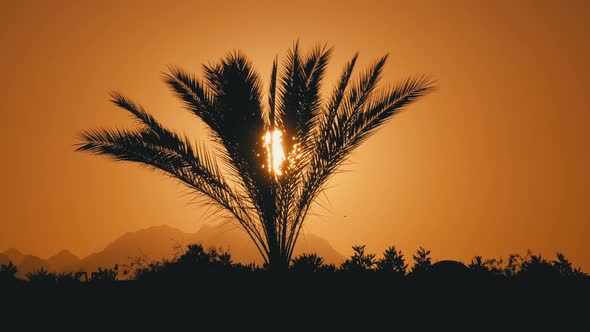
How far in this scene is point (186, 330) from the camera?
4.40 meters

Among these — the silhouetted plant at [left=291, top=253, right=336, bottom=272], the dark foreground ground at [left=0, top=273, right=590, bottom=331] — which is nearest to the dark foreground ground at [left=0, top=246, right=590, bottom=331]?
the dark foreground ground at [left=0, top=273, right=590, bottom=331]

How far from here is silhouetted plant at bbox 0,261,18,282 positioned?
5577 mm

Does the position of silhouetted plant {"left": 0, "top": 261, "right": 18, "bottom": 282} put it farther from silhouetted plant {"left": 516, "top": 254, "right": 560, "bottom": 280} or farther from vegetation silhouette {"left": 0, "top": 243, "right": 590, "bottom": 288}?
silhouetted plant {"left": 516, "top": 254, "right": 560, "bottom": 280}

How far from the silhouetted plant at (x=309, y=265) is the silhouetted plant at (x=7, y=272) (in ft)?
14.1

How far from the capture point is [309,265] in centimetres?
652

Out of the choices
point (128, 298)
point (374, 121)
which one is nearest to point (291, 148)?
point (374, 121)

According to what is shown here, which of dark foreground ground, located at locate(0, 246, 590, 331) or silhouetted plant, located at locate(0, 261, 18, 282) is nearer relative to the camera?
dark foreground ground, located at locate(0, 246, 590, 331)

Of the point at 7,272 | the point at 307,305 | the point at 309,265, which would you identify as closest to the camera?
the point at 307,305

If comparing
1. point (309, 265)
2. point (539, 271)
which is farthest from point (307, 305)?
point (539, 271)

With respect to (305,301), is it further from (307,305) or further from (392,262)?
(392,262)

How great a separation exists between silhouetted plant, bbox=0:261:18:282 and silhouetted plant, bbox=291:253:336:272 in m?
4.31

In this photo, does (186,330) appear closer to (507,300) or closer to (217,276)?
(217,276)

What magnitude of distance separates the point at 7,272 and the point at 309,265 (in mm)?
4734

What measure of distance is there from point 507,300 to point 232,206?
473cm
